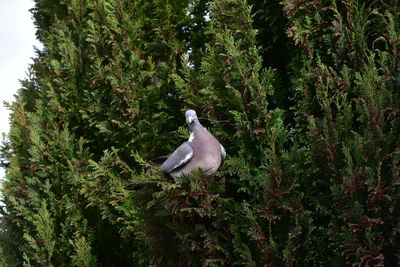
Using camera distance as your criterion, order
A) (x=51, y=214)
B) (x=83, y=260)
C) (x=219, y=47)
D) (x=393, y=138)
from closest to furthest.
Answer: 1. (x=393, y=138)
2. (x=219, y=47)
3. (x=83, y=260)
4. (x=51, y=214)

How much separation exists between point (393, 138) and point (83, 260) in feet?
14.0

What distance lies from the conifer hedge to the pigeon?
5.5 inches

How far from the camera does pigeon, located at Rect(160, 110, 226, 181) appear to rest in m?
4.84

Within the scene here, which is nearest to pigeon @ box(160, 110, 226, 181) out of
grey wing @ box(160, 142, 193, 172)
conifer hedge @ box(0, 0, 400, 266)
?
grey wing @ box(160, 142, 193, 172)

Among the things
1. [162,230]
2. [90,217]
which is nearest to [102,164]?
[90,217]

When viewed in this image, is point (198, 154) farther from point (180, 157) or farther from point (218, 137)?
point (218, 137)

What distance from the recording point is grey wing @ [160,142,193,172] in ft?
16.1

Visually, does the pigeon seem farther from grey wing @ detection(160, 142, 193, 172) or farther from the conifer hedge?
the conifer hedge

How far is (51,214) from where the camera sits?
24.4ft

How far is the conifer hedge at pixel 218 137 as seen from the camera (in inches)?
191

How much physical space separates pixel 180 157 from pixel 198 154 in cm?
20

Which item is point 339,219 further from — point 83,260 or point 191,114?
point 83,260

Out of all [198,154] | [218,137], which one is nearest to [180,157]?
[198,154]

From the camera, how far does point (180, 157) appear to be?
195 inches
